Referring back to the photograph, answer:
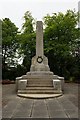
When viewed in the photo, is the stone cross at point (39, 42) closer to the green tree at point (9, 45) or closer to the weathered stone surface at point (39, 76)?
the weathered stone surface at point (39, 76)

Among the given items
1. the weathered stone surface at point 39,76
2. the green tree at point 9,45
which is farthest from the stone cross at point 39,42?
the green tree at point 9,45

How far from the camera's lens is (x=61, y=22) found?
31297mm

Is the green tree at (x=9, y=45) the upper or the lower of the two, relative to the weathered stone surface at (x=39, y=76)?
upper

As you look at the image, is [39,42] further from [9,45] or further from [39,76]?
[9,45]

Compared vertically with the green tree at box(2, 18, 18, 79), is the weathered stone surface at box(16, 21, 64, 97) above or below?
below

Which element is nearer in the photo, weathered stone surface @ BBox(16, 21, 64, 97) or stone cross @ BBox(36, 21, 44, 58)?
weathered stone surface @ BBox(16, 21, 64, 97)

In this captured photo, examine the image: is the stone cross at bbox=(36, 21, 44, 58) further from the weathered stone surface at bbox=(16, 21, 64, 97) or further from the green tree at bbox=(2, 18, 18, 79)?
the green tree at bbox=(2, 18, 18, 79)

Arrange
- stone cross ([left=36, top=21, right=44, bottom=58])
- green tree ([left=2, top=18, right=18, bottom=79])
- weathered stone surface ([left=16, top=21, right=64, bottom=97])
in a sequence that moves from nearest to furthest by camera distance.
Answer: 1. weathered stone surface ([left=16, top=21, right=64, bottom=97])
2. stone cross ([left=36, top=21, right=44, bottom=58])
3. green tree ([left=2, top=18, right=18, bottom=79])

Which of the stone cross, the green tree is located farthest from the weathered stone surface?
the green tree

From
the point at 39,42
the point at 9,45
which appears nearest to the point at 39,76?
the point at 39,42

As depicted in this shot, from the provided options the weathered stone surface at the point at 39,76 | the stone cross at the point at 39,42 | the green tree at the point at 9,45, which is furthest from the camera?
the green tree at the point at 9,45

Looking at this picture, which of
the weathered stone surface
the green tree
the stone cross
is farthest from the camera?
the green tree

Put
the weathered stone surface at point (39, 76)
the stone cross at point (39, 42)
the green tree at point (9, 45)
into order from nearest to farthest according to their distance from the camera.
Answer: the weathered stone surface at point (39, 76)
the stone cross at point (39, 42)
the green tree at point (9, 45)

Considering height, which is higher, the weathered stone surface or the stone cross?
the stone cross
